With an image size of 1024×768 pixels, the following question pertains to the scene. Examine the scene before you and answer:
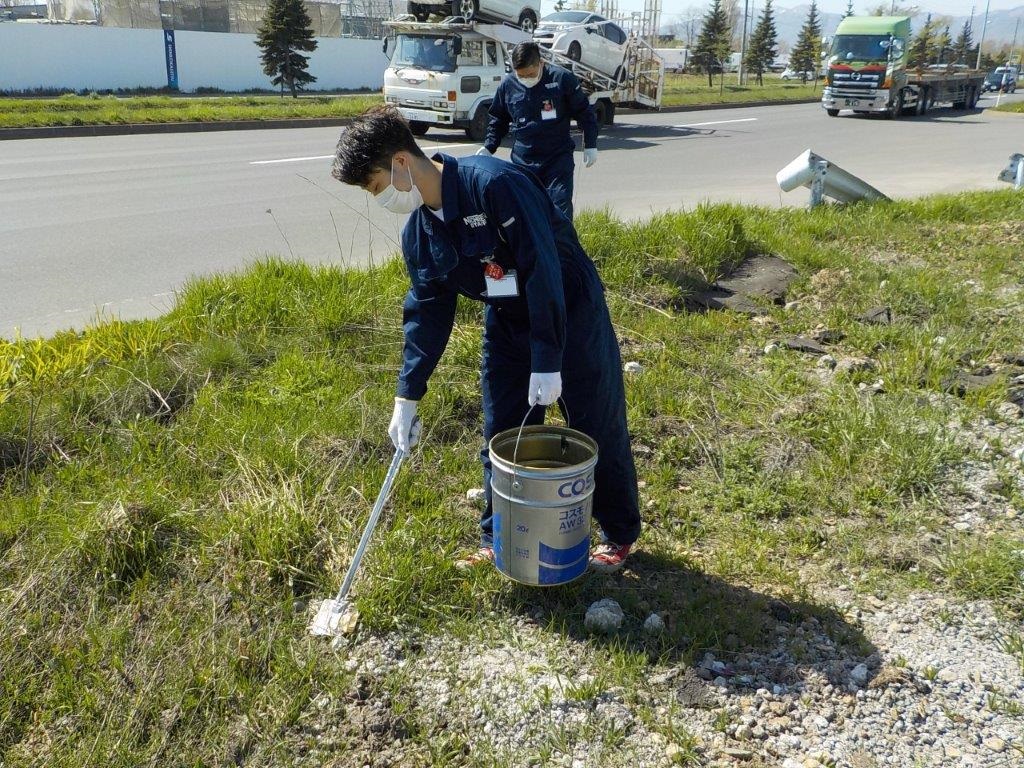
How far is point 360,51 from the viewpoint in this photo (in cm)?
3388

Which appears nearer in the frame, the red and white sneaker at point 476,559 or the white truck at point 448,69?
the red and white sneaker at point 476,559

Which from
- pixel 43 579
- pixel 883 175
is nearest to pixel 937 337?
pixel 43 579

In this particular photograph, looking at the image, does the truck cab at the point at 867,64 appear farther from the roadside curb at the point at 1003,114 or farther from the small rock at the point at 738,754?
the small rock at the point at 738,754

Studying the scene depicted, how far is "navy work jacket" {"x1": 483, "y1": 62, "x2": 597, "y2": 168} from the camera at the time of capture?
22.2 feet

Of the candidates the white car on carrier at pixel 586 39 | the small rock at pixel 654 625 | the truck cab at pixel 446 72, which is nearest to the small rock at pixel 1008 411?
the small rock at pixel 654 625

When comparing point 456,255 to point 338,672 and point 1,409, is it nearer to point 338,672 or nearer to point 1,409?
point 338,672

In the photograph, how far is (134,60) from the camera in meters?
28.1

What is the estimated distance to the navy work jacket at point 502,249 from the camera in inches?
101

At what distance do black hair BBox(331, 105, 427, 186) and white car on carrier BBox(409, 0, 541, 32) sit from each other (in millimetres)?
13601

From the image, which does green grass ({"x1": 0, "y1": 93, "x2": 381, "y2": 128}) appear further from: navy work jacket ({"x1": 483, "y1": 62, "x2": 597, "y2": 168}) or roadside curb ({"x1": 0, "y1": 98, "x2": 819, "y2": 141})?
navy work jacket ({"x1": 483, "y1": 62, "x2": 597, "y2": 168})

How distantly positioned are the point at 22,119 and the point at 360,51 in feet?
67.8

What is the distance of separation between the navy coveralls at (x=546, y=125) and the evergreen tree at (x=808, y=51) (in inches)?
1920

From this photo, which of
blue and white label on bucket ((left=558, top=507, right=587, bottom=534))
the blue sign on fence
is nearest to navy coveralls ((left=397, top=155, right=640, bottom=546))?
blue and white label on bucket ((left=558, top=507, right=587, bottom=534))

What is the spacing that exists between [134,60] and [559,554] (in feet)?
98.6
